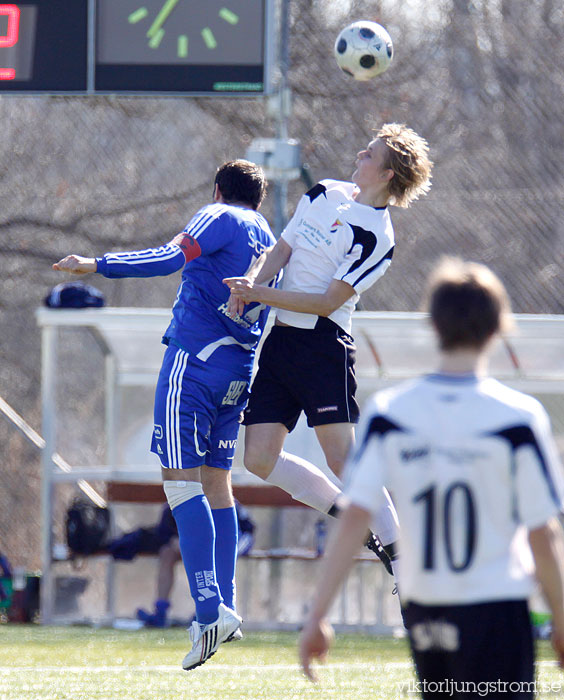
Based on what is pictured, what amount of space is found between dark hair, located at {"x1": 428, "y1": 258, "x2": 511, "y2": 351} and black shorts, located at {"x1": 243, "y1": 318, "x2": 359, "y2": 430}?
2.17 metres

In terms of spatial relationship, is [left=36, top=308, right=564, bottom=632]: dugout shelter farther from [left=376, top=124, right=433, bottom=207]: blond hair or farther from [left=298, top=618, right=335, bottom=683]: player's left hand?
[left=298, top=618, right=335, bottom=683]: player's left hand

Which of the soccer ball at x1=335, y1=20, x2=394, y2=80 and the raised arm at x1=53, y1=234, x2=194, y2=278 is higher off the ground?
the soccer ball at x1=335, y1=20, x2=394, y2=80

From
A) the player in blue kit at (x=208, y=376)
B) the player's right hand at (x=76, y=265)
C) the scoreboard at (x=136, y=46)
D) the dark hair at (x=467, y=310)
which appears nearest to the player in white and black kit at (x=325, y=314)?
the player in blue kit at (x=208, y=376)

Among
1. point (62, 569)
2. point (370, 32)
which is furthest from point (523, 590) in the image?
point (62, 569)

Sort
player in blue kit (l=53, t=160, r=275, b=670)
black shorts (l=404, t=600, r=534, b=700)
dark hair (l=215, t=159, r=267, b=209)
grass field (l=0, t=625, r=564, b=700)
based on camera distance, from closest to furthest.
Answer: black shorts (l=404, t=600, r=534, b=700), grass field (l=0, t=625, r=564, b=700), player in blue kit (l=53, t=160, r=275, b=670), dark hair (l=215, t=159, r=267, b=209)

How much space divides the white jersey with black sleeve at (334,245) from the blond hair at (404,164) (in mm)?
101

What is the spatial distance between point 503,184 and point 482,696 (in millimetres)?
8096

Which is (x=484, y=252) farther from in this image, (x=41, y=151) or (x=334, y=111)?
(x=41, y=151)

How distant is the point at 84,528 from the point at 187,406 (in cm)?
470

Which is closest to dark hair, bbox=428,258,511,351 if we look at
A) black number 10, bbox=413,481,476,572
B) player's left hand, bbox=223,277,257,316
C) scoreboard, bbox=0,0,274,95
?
black number 10, bbox=413,481,476,572

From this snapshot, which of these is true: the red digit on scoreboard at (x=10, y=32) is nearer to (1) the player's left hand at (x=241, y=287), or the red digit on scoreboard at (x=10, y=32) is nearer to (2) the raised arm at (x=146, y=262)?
(2) the raised arm at (x=146, y=262)

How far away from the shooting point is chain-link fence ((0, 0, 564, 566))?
10.1 metres

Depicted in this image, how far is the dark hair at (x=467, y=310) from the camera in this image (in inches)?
96.7

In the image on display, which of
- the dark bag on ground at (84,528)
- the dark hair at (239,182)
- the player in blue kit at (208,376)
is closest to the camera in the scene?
the player in blue kit at (208,376)
